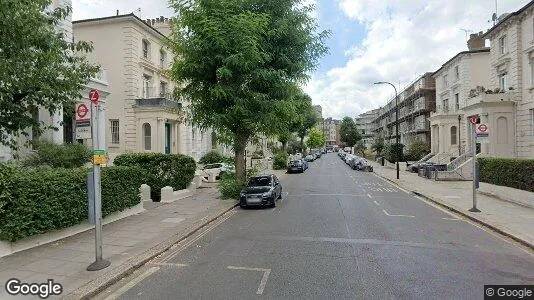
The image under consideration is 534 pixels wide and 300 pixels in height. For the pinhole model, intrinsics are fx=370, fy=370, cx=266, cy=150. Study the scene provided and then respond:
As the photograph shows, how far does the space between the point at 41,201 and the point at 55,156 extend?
18.7 ft

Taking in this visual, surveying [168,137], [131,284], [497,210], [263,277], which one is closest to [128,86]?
[168,137]

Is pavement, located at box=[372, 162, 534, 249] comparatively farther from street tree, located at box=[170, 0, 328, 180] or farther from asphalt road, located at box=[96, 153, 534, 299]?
street tree, located at box=[170, 0, 328, 180]

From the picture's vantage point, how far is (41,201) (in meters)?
8.77

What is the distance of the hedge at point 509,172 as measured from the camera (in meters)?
18.8

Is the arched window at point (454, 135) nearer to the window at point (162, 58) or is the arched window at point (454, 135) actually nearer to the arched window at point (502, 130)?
the arched window at point (502, 130)

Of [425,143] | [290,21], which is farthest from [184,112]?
[425,143]

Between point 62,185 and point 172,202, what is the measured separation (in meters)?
7.92

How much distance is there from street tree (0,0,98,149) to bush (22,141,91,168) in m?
3.05

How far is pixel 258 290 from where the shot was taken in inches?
248

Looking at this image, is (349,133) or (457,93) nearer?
(457,93)

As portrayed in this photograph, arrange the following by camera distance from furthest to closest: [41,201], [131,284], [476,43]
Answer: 1. [476,43]
2. [41,201]
3. [131,284]

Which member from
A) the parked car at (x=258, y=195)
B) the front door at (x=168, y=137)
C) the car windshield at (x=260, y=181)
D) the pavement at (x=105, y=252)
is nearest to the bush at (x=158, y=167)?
the car windshield at (x=260, y=181)

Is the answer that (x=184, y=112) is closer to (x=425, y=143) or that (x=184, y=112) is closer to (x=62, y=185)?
(x=62, y=185)

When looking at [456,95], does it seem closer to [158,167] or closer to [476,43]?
[476,43]
